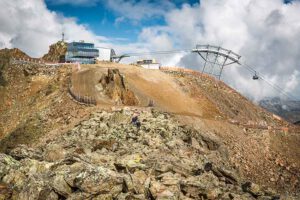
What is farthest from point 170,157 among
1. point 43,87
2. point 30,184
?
point 43,87

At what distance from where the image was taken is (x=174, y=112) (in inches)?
2758

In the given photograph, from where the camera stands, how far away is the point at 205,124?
67.4 meters

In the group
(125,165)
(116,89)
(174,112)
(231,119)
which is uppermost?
(116,89)

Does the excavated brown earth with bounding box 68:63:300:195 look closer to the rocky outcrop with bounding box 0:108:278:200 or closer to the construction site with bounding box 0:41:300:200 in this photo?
the construction site with bounding box 0:41:300:200

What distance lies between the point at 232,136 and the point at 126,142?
23.6 metres

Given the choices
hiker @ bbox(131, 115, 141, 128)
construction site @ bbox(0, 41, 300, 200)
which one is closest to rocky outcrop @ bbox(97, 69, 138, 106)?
construction site @ bbox(0, 41, 300, 200)

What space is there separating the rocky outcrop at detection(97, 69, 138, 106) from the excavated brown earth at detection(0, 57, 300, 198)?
3.53 ft

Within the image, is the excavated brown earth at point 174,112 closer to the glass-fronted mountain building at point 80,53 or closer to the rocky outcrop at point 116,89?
the rocky outcrop at point 116,89

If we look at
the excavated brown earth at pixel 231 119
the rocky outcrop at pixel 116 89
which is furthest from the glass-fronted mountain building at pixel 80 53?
the rocky outcrop at pixel 116 89

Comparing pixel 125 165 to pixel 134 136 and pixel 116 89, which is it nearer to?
pixel 134 136

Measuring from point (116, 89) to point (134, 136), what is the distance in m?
22.2

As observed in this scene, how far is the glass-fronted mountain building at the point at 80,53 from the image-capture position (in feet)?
353

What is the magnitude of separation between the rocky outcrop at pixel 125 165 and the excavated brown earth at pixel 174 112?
19.4 ft

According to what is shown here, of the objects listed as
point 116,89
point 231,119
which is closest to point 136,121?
point 116,89
